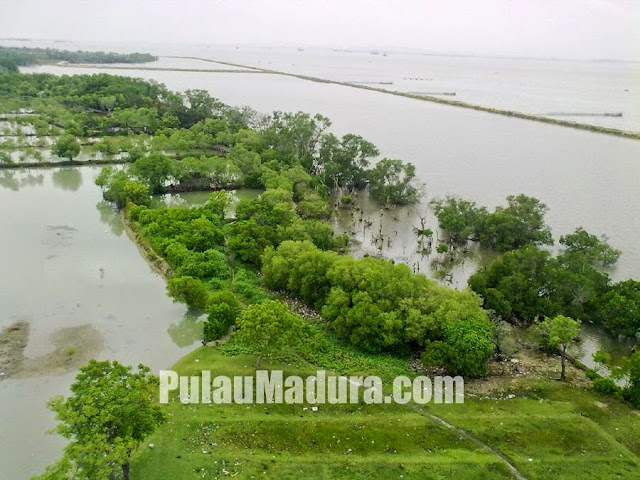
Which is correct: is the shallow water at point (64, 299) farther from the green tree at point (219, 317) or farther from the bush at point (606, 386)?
the bush at point (606, 386)

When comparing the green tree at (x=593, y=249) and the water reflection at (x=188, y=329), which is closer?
the water reflection at (x=188, y=329)

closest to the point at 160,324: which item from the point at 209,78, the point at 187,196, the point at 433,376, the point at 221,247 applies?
the point at 221,247

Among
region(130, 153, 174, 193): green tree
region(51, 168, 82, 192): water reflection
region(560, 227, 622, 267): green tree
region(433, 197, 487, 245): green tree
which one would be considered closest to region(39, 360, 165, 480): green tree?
region(433, 197, 487, 245): green tree

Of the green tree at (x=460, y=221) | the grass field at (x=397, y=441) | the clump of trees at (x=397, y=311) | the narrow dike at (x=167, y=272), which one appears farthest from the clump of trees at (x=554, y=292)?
the narrow dike at (x=167, y=272)

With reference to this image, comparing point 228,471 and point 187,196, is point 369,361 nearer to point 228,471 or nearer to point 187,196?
point 228,471

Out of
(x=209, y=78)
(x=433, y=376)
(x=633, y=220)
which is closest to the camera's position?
(x=433, y=376)

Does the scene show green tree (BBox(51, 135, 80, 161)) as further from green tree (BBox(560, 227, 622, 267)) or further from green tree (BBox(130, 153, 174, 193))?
green tree (BBox(560, 227, 622, 267))

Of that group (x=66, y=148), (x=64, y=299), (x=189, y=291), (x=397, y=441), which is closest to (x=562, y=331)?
(x=397, y=441)
